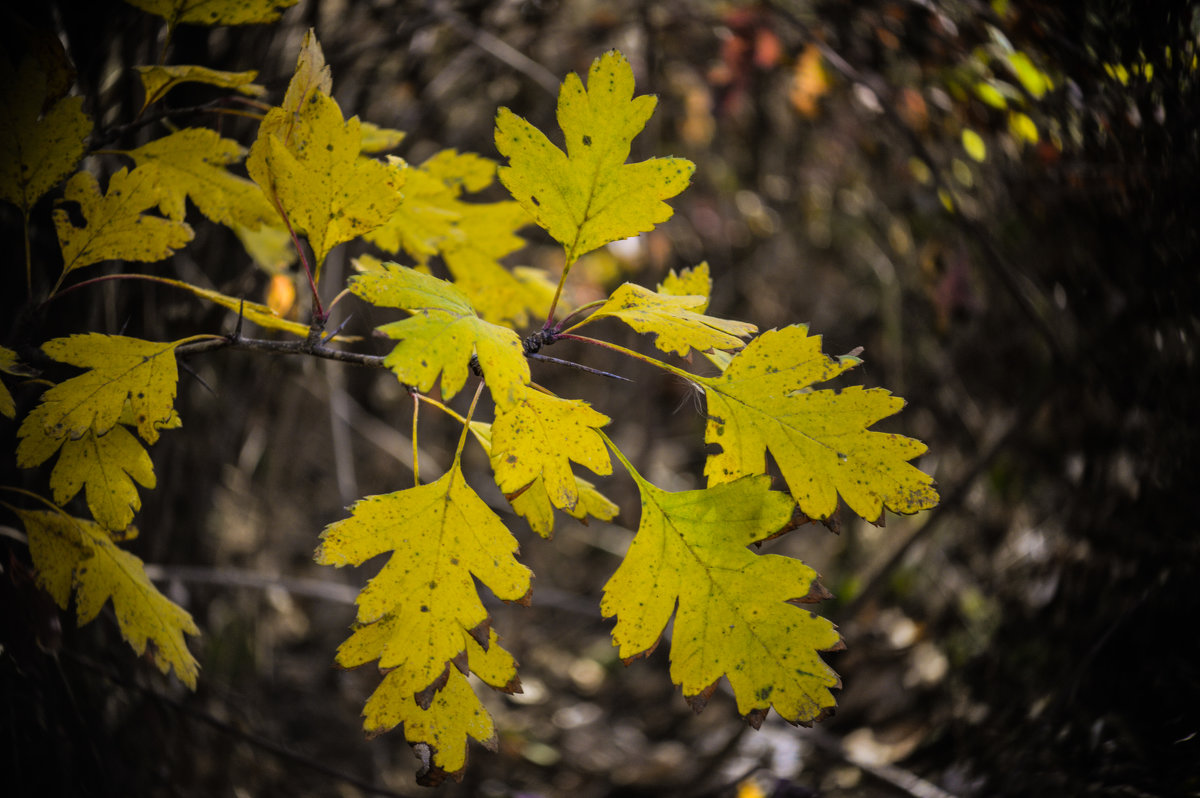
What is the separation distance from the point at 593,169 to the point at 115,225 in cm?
43

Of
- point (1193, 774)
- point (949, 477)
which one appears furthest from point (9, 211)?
point (949, 477)

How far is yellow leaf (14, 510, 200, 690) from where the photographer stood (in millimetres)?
557

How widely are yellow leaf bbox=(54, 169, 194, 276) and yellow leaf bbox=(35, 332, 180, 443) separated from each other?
0.32 feet

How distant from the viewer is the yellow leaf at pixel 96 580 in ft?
1.83

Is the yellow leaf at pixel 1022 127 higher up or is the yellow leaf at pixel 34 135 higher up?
the yellow leaf at pixel 34 135

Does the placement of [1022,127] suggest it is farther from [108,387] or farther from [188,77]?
[108,387]

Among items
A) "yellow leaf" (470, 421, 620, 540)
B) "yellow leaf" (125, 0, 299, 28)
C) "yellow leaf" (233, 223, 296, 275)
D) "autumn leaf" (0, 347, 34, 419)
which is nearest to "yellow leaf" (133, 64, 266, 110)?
"yellow leaf" (125, 0, 299, 28)

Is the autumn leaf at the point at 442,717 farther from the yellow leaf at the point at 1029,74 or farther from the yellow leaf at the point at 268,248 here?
the yellow leaf at the point at 1029,74

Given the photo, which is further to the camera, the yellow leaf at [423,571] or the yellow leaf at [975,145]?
the yellow leaf at [975,145]

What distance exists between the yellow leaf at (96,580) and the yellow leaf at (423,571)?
0.18 m

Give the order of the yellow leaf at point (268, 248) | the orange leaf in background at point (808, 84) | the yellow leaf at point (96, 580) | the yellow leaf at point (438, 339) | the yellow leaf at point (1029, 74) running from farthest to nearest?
the orange leaf in background at point (808, 84) → the yellow leaf at point (1029, 74) → the yellow leaf at point (268, 248) → the yellow leaf at point (96, 580) → the yellow leaf at point (438, 339)

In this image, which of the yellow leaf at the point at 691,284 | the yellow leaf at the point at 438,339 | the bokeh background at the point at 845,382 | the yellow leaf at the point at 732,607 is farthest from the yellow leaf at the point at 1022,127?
the yellow leaf at the point at 438,339

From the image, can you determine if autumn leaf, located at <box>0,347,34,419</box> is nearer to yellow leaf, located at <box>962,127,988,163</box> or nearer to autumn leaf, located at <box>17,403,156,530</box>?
autumn leaf, located at <box>17,403,156,530</box>

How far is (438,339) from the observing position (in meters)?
0.45
